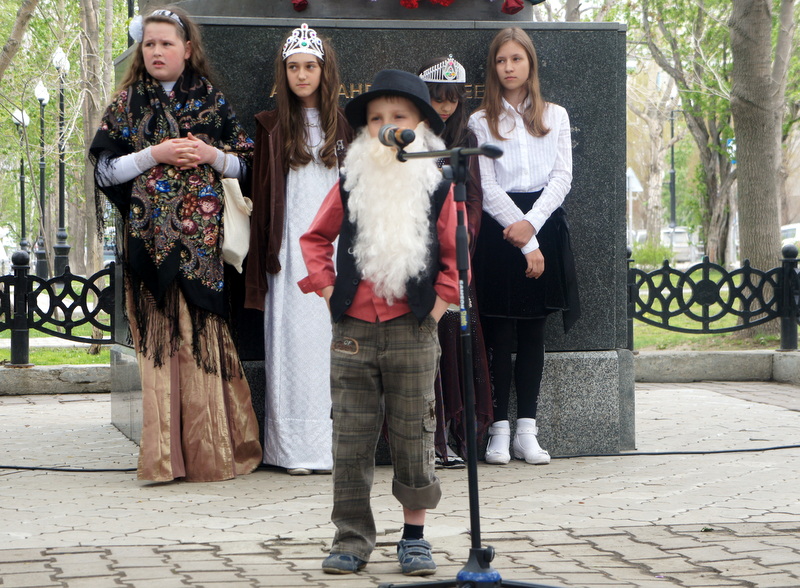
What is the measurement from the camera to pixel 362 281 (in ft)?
14.1

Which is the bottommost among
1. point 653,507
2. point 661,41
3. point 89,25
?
point 653,507

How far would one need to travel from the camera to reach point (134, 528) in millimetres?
4914

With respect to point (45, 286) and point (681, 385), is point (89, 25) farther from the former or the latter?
point (681, 385)

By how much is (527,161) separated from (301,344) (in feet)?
5.20

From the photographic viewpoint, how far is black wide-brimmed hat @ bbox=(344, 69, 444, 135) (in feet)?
14.1

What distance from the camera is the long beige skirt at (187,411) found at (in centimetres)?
595

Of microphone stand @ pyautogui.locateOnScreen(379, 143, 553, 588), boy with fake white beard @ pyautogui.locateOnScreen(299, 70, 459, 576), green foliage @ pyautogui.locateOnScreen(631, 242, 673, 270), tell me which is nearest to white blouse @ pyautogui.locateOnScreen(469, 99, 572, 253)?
boy with fake white beard @ pyautogui.locateOnScreen(299, 70, 459, 576)

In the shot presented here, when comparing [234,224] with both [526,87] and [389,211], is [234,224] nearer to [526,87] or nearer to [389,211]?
[526,87]

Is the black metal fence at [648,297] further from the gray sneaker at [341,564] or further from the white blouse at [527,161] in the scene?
the gray sneaker at [341,564]

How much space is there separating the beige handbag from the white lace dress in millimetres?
233

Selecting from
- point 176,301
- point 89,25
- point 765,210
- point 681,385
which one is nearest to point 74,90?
point 89,25

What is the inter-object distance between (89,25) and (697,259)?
1667 inches

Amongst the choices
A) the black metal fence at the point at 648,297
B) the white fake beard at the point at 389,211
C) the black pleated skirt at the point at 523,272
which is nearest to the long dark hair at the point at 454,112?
the black pleated skirt at the point at 523,272

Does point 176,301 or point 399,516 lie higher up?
point 176,301
